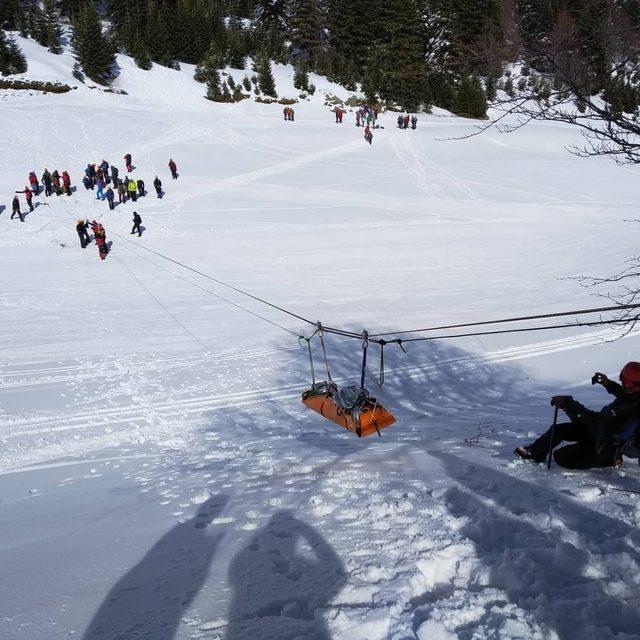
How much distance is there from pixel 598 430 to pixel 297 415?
16.5ft

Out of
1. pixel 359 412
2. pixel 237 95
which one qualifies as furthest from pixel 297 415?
pixel 237 95

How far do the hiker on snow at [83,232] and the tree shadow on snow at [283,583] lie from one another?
678 inches

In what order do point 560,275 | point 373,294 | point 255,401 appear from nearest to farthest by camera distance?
point 255,401
point 373,294
point 560,275

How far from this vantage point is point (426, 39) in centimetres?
6569

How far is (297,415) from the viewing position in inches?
354

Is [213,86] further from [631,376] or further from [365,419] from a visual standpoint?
[631,376]

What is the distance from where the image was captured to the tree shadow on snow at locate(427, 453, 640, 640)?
303 centimetres

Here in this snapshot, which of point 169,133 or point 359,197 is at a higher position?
point 169,133

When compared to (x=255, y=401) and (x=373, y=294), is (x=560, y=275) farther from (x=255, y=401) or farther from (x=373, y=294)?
(x=255, y=401)

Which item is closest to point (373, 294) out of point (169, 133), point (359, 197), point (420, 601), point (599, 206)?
point (359, 197)

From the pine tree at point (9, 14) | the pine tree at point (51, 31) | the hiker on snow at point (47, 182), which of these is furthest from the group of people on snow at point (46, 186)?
the pine tree at point (9, 14)

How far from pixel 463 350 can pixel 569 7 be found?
8.06 meters

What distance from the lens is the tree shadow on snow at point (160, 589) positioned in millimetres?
3273

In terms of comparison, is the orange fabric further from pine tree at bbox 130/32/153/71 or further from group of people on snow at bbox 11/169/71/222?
pine tree at bbox 130/32/153/71
